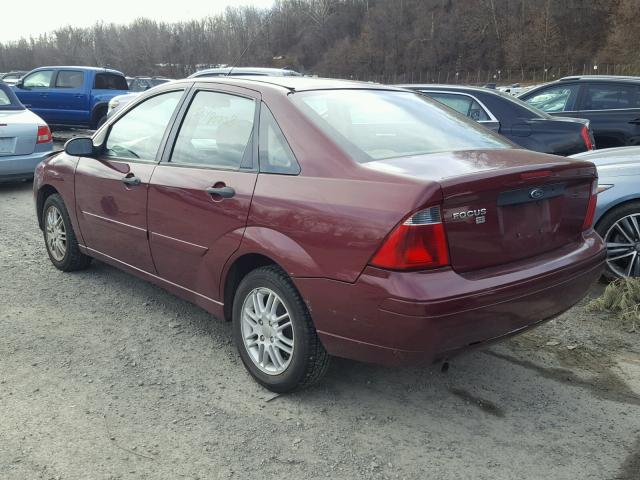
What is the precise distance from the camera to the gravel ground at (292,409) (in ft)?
8.66

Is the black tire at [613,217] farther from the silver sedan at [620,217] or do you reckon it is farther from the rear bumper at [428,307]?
the rear bumper at [428,307]

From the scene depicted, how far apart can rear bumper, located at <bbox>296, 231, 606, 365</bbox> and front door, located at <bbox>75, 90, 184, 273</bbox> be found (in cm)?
158

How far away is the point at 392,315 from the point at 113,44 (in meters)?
89.6

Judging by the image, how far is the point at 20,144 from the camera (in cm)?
860

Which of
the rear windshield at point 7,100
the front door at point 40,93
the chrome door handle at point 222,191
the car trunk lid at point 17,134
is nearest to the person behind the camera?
the chrome door handle at point 222,191

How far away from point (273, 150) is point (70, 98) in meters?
13.5

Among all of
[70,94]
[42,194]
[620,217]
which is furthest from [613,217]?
[70,94]

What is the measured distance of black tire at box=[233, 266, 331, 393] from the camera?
2969mm

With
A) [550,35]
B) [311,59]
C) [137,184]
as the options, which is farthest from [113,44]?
[137,184]

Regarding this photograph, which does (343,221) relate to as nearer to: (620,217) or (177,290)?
(177,290)

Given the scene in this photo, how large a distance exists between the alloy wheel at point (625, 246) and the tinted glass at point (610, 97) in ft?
16.8

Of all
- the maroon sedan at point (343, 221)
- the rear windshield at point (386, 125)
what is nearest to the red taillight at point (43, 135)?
the maroon sedan at point (343, 221)

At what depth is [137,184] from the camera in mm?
3910

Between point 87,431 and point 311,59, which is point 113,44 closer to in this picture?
point 311,59
